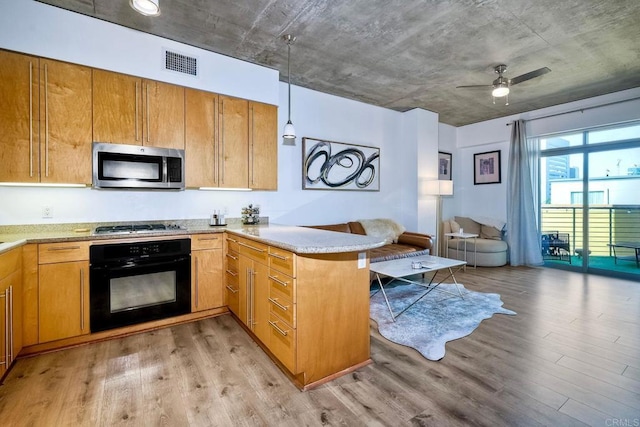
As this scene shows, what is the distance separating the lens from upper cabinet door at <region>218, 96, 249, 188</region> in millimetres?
3357

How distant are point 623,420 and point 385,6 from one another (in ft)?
10.8

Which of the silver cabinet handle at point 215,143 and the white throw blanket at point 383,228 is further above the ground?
the silver cabinet handle at point 215,143

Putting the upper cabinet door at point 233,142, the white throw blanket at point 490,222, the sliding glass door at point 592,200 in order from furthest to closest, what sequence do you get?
1. the white throw blanket at point 490,222
2. the sliding glass door at point 592,200
3. the upper cabinet door at point 233,142

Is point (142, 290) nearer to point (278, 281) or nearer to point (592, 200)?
point (278, 281)

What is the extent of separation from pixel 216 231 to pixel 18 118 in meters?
1.83

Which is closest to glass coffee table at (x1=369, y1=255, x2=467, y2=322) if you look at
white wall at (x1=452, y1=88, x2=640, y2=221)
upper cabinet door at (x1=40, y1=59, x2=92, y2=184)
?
upper cabinet door at (x1=40, y1=59, x2=92, y2=184)

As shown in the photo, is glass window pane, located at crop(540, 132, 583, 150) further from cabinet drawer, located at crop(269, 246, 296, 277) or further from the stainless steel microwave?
the stainless steel microwave

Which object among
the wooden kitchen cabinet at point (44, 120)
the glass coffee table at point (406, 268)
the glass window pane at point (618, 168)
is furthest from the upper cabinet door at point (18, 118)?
the glass window pane at point (618, 168)

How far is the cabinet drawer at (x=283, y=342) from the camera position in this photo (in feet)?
6.34

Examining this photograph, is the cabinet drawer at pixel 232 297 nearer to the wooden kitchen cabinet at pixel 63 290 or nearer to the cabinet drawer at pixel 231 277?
the cabinet drawer at pixel 231 277

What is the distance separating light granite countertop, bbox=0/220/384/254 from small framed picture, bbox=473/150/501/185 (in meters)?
5.00

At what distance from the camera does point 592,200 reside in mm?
5000

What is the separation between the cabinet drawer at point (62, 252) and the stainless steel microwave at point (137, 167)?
591 mm

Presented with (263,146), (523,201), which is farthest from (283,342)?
(523,201)
